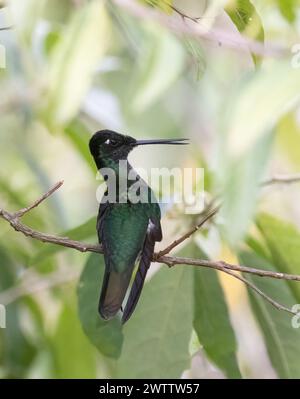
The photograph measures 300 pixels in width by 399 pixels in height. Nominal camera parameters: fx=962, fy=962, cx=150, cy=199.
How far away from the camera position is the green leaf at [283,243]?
1979 millimetres

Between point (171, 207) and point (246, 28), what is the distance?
722 millimetres

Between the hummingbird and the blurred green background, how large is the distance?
0.32 ft

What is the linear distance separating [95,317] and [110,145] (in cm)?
43

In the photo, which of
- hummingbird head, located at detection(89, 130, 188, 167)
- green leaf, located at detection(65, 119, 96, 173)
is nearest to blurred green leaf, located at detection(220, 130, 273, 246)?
hummingbird head, located at detection(89, 130, 188, 167)

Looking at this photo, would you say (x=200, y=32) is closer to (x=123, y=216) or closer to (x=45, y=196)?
(x=45, y=196)

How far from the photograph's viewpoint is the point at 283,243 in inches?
78.6

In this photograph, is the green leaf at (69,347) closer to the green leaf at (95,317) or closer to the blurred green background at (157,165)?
the blurred green background at (157,165)

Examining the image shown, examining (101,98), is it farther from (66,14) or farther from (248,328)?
(248,328)

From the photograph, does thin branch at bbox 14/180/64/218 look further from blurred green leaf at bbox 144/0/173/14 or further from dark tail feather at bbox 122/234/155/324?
blurred green leaf at bbox 144/0/173/14

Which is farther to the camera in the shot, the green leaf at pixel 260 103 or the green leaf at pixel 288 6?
the green leaf at pixel 288 6

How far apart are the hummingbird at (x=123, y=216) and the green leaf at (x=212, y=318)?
36 centimetres

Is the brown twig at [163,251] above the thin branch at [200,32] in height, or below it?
below

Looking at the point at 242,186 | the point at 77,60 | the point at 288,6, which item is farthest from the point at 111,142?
the point at 242,186

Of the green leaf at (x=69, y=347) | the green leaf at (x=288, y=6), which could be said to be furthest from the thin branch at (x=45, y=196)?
the green leaf at (x=69, y=347)
